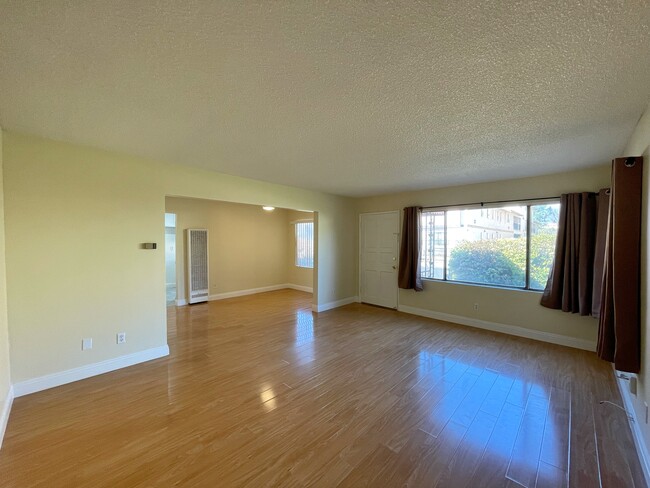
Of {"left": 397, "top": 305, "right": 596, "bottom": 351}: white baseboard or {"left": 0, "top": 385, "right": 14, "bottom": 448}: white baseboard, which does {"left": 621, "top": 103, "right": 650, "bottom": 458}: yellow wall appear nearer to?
{"left": 397, "top": 305, "right": 596, "bottom": 351}: white baseboard

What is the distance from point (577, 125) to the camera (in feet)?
7.47

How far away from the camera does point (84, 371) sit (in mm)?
2885

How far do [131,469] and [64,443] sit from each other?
69cm

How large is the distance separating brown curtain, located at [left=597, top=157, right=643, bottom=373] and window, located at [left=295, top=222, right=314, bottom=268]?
621 centimetres

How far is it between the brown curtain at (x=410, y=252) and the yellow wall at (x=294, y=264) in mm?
3054

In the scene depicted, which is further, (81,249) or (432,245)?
(432,245)

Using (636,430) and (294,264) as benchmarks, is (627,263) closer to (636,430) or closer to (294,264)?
(636,430)

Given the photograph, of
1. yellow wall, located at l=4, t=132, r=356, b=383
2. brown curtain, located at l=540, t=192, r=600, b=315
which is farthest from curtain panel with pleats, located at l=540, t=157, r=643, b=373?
yellow wall, located at l=4, t=132, r=356, b=383

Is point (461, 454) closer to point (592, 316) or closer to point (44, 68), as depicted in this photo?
point (592, 316)

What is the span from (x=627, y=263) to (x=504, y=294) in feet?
8.12

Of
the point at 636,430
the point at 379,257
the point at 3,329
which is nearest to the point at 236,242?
the point at 379,257

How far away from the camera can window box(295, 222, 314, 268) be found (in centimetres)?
782

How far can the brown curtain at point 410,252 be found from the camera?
17.2ft

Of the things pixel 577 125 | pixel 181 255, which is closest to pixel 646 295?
pixel 577 125
